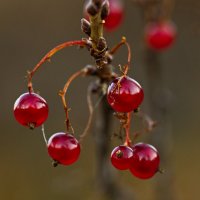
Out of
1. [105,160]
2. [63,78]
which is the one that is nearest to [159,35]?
[105,160]

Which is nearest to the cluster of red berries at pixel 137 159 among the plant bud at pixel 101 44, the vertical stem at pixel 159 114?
the plant bud at pixel 101 44

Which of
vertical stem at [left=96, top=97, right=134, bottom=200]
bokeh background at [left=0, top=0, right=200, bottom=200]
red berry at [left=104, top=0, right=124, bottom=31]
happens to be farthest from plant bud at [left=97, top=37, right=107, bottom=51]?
bokeh background at [left=0, top=0, right=200, bottom=200]

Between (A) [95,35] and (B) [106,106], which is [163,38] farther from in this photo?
(A) [95,35]

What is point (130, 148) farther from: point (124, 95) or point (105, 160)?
point (105, 160)

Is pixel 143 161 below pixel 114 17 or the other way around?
below

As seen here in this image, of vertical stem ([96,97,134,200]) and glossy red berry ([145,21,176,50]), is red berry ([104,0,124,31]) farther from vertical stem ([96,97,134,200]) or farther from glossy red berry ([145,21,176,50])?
vertical stem ([96,97,134,200])
